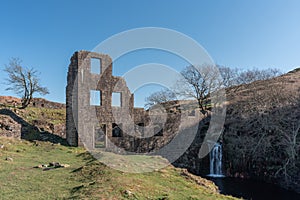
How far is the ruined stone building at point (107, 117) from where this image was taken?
19.2 m

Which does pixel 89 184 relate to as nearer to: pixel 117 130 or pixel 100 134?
pixel 117 130

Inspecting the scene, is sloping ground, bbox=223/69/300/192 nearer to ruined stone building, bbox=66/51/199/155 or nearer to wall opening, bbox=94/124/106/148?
ruined stone building, bbox=66/51/199/155

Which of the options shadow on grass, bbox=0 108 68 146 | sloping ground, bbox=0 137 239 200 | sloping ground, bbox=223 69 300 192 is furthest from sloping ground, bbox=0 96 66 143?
sloping ground, bbox=223 69 300 192

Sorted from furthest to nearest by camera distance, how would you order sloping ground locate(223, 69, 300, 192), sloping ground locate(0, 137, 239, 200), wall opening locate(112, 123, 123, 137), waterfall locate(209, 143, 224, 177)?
1. wall opening locate(112, 123, 123, 137)
2. waterfall locate(209, 143, 224, 177)
3. sloping ground locate(223, 69, 300, 192)
4. sloping ground locate(0, 137, 239, 200)

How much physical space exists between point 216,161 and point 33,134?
49.6 feet

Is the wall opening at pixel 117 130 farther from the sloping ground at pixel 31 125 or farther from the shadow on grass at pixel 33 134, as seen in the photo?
the shadow on grass at pixel 33 134

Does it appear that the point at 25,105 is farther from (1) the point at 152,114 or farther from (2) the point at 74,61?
(1) the point at 152,114

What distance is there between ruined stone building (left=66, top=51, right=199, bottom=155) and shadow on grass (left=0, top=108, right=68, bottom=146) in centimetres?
116

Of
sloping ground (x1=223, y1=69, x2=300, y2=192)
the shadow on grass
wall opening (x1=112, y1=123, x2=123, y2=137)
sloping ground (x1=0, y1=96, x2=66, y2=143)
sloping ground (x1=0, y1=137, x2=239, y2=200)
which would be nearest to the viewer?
sloping ground (x1=0, y1=137, x2=239, y2=200)

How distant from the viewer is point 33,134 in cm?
1870

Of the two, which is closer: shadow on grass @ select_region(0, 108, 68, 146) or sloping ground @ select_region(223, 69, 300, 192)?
sloping ground @ select_region(223, 69, 300, 192)

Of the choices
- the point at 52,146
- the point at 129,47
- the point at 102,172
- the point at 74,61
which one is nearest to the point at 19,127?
the point at 52,146

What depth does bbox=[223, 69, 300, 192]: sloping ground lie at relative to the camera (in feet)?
45.2

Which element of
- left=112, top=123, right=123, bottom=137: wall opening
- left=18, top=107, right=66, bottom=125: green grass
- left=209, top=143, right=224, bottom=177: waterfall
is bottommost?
left=209, top=143, right=224, bottom=177: waterfall
